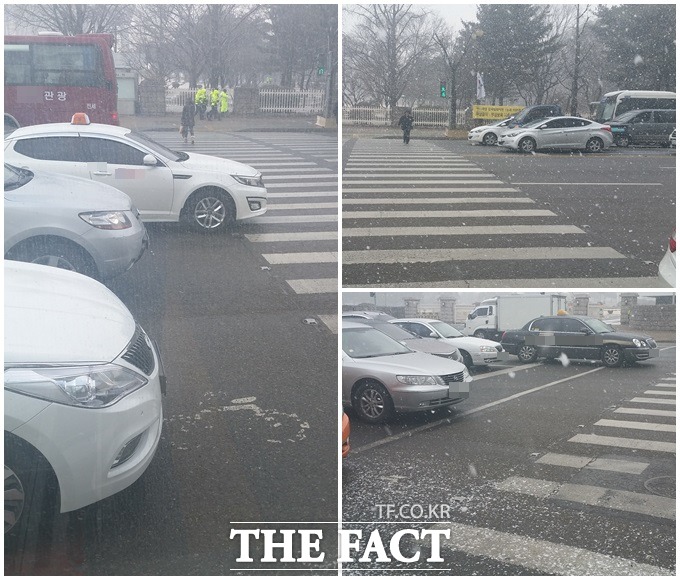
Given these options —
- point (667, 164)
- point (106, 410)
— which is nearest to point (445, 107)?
point (667, 164)

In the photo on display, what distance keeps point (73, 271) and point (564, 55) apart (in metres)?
2.68

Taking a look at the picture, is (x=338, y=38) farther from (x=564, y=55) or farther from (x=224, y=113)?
(x=564, y=55)

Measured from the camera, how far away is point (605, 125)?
4.23 metres

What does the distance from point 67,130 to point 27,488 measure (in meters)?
1.72

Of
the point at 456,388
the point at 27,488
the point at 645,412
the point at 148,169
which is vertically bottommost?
the point at 27,488

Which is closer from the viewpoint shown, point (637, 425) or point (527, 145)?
point (637, 425)

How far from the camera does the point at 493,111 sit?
4062 mm

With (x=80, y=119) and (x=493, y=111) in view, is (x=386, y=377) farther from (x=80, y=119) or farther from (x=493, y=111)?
(x=80, y=119)

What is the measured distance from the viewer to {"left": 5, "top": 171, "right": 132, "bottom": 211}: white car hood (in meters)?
3.67

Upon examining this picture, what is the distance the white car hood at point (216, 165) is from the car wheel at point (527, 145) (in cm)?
147

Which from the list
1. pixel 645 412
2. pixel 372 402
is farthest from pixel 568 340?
pixel 372 402

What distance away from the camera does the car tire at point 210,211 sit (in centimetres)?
412

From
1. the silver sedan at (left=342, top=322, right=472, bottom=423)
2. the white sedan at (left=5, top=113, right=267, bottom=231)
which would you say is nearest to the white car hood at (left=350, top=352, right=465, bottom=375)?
the silver sedan at (left=342, top=322, right=472, bottom=423)

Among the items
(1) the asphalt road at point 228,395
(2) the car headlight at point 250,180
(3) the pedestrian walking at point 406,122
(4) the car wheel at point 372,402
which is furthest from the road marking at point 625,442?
(2) the car headlight at point 250,180
